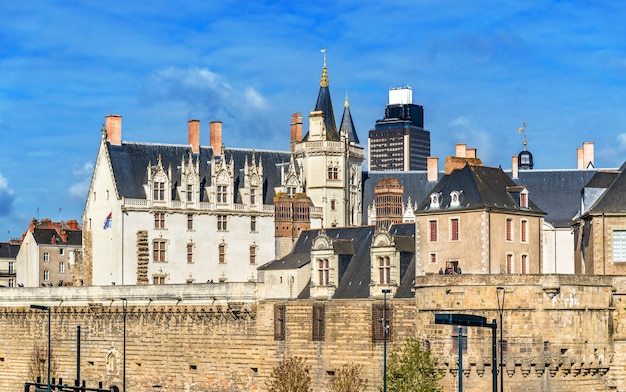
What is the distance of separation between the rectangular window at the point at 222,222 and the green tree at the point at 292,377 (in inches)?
985

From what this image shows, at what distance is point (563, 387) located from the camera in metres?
69.7

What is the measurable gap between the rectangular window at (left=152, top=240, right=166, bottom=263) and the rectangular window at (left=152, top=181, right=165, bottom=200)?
2917mm

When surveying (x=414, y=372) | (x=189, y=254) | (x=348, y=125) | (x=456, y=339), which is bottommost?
(x=414, y=372)

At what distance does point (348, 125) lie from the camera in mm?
111500

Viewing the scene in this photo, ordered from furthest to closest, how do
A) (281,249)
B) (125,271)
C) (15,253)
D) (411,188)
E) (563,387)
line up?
(15,253)
(411,188)
(125,271)
(281,249)
(563,387)

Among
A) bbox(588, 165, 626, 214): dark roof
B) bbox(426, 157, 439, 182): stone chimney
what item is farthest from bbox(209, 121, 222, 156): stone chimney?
bbox(588, 165, 626, 214): dark roof

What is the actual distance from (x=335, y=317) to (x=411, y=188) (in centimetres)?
3522

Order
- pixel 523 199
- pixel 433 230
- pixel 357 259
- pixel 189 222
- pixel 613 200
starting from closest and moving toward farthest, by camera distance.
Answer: pixel 613 200
pixel 433 230
pixel 523 199
pixel 357 259
pixel 189 222

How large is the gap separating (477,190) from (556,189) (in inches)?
1171

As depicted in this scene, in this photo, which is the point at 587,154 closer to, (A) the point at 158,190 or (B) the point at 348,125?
(B) the point at 348,125

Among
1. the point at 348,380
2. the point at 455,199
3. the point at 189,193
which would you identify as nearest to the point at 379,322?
the point at 348,380

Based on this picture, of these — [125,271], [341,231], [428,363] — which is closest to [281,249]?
[341,231]

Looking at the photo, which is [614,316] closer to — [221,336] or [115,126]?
[221,336]

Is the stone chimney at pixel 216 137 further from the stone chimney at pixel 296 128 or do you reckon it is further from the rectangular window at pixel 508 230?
the rectangular window at pixel 508 230
